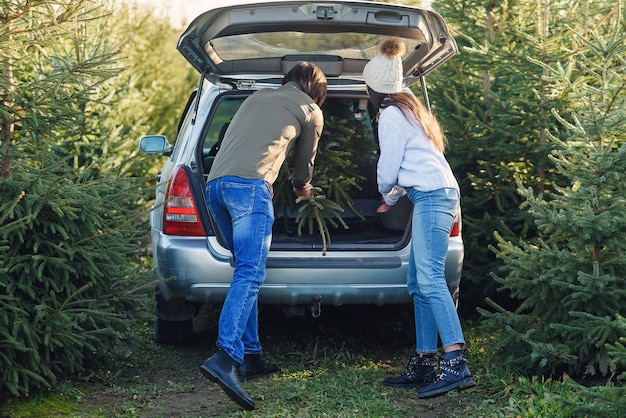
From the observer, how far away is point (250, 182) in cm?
452

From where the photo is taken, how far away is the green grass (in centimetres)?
435

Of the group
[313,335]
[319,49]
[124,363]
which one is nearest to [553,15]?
[319,49]

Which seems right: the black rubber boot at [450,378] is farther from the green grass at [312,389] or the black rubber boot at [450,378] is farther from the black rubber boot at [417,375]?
the black rubber boot at [417,375]

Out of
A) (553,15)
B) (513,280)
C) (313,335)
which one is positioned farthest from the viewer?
(553,15)

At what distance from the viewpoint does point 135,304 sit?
198 inches

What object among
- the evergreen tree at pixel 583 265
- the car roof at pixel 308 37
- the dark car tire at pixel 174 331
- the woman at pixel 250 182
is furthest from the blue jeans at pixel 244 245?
the evergreen tree at pixel 583 265

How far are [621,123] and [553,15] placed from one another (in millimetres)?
2305

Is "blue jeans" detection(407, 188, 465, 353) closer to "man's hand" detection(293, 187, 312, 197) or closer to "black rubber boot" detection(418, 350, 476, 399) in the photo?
"black rubber boot" detection(418, 350, 476, 399)

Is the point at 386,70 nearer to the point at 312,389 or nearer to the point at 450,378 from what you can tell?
the point at 450,378

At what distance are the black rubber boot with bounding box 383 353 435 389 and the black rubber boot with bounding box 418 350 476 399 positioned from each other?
0.81ft

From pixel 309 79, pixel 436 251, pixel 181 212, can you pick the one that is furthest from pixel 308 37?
pixel 436 251

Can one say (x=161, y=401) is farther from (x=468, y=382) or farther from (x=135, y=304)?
(x=468, y=382)

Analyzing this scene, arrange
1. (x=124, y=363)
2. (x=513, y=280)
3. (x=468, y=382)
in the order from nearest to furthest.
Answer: (x=468, y=382) < (x=513, y=280) < (x=124, y=363)

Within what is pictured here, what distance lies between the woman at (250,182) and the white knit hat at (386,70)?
35 centimetres
